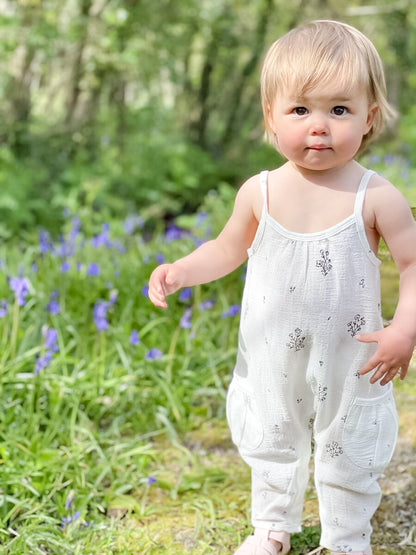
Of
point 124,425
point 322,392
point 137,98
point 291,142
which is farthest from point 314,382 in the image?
point 137,98

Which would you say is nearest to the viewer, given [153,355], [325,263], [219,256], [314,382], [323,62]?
[323,62]

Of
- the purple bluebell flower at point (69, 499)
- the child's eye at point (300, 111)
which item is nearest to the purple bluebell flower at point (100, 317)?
the purple bluebell flower at point (69, 499)

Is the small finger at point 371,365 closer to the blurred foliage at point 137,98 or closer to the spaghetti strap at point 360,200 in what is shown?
the spaghetti strap at point 360,200

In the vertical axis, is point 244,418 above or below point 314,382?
below

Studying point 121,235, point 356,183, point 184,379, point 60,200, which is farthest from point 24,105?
point 356,183

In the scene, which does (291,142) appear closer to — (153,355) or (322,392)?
(322,392)

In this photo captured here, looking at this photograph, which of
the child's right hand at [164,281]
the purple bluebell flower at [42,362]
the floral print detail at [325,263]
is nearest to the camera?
the floral print detail at [325,263]

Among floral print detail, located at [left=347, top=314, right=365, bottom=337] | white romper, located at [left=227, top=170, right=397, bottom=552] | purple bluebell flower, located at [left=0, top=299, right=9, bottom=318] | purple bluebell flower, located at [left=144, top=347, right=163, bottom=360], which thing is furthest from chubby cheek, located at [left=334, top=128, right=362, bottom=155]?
purple bluebell flower, located at [left=0, top=299, right=9, bottom=318]

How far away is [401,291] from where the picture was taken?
1668mm

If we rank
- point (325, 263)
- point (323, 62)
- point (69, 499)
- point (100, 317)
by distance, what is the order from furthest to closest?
1. point (100, 317)
2. point (69, 499)
3. point (325, 263)
4. point (323, 62)

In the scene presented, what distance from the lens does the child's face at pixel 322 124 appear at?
1594mm

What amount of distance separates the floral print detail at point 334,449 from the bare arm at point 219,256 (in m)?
0.53

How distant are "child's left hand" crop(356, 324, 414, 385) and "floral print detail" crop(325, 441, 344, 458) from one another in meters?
0.29

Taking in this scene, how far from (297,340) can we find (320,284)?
0.16 m
